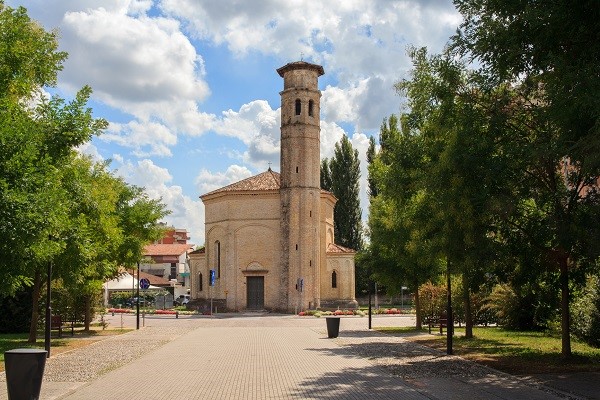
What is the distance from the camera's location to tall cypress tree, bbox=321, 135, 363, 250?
2894 inches

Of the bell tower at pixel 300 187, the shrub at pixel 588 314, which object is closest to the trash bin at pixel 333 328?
the shrub at pixel 588 314

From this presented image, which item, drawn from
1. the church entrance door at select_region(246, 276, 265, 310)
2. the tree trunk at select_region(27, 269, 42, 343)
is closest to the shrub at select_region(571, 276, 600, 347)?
the tree trunk at select_region(27, 269, 42, 343)

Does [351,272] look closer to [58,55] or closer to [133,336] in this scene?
[133,336]

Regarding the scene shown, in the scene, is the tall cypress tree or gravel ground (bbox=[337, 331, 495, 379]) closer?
gravel ground (bbox=[337, 331, 495, 379])

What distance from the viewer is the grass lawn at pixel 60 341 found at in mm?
22647

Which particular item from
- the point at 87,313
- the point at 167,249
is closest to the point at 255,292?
the point at 87,313

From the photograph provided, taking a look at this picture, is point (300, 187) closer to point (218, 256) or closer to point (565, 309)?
point (218, 256)

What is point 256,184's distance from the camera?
58688 mm

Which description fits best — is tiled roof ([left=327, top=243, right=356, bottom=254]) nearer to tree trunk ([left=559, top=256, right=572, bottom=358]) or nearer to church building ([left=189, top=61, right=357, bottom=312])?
church building ([left=189, top=61, right=357, bottom=312])

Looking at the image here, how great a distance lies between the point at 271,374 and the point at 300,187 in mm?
40735

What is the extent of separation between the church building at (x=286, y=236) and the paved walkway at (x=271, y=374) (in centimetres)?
3046

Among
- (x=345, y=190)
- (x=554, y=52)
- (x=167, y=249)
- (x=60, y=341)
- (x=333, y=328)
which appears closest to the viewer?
(x=554, y=52)

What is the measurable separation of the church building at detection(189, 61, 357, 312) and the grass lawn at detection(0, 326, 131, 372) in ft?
76.7

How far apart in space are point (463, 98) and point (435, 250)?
432cm
